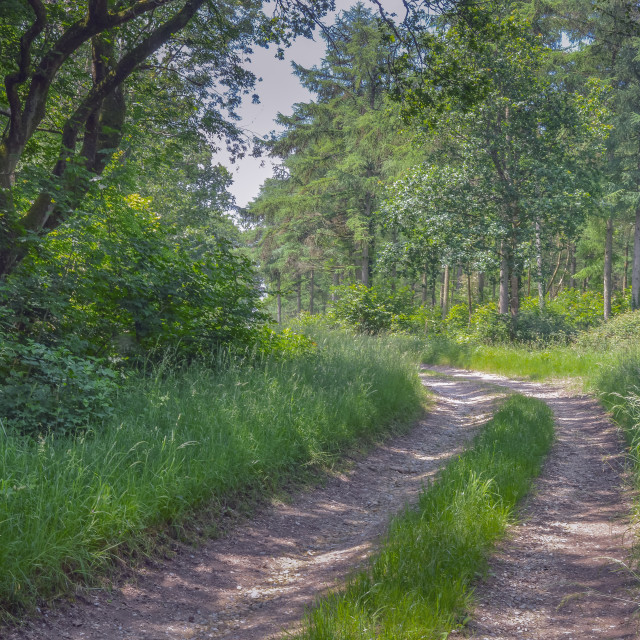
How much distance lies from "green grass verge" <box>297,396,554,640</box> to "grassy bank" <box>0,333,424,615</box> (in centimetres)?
150

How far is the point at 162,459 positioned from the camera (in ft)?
14.2

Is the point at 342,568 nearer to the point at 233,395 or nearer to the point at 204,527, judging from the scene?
the point at 204,527

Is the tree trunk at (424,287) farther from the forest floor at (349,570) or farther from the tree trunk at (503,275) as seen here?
the forest floor at (349,570)

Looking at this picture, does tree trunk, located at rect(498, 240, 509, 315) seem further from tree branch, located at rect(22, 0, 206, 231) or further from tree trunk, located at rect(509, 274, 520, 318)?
tree branch, located at rect(22, 0, 206, 231)

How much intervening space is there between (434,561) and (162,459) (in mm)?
2365

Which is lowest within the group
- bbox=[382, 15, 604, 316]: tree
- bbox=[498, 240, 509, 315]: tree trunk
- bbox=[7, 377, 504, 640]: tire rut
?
bbox=[7, 377, 504, 640]: tire rut

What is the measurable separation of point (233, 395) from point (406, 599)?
361 cm

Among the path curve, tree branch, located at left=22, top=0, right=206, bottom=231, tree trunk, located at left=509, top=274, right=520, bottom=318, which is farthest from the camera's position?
tree trunk, located at left=509, top=274, right=520, bottom=318

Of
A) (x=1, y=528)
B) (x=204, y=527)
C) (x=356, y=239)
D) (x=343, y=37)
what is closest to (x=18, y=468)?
(x=1, y=528)

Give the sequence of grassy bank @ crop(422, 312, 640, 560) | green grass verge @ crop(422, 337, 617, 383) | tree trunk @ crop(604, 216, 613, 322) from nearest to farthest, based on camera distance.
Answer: grassy bank @ crop(422, 312, 640, 560), green grass verge @ crop(422, 337, 617, 383), tree trunk @ crop(604, 216, 613, 322)

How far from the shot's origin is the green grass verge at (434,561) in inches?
105

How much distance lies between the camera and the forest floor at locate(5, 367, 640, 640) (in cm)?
293

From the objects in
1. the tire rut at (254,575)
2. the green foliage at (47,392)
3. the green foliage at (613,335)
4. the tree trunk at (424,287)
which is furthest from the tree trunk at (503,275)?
the green foliage at (47,392)

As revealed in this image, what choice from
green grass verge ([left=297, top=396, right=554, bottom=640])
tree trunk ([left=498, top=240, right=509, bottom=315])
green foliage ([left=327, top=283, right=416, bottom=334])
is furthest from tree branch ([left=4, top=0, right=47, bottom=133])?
green foliage ([left=327, top=283, right=416, bottom=334])
